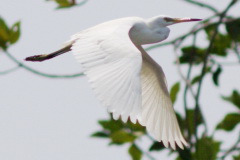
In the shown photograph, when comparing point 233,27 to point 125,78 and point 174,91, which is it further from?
point 125,78

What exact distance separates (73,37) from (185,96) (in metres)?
0.84

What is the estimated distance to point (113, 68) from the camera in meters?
8.49

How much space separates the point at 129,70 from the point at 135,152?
1.53 m

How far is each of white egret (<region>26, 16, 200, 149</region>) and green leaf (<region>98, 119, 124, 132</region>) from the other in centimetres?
20

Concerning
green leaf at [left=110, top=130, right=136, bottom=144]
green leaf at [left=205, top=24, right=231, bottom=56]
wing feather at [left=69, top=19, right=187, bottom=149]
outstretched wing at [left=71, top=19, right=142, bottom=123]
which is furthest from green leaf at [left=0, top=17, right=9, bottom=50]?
green leaf at [left=205, top=24, right=231, bottom=56]

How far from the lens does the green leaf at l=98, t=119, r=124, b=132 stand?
9.80 meters

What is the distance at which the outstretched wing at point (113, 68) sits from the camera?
26.8ft

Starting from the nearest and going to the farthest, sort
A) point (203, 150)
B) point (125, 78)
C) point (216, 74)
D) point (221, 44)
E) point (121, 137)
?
point (125, 78) < point (203, 150) < point (121, 137) < point (216, 74) < point (221, 44)

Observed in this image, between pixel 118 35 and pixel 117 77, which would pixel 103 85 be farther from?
pixel 118 35

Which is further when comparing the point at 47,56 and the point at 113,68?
the point at 47,56

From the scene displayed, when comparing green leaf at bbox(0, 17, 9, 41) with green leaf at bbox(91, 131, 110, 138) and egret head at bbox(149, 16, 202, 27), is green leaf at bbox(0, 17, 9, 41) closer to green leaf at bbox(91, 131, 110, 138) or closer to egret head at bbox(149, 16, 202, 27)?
green leaf at bbox(91, 131, 110, 138)

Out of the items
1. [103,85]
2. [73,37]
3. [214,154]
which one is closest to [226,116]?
[214,154]

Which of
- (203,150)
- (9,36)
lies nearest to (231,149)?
(203,150)

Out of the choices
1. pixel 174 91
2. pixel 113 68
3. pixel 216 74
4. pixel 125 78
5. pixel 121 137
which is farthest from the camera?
pixel 216 74
